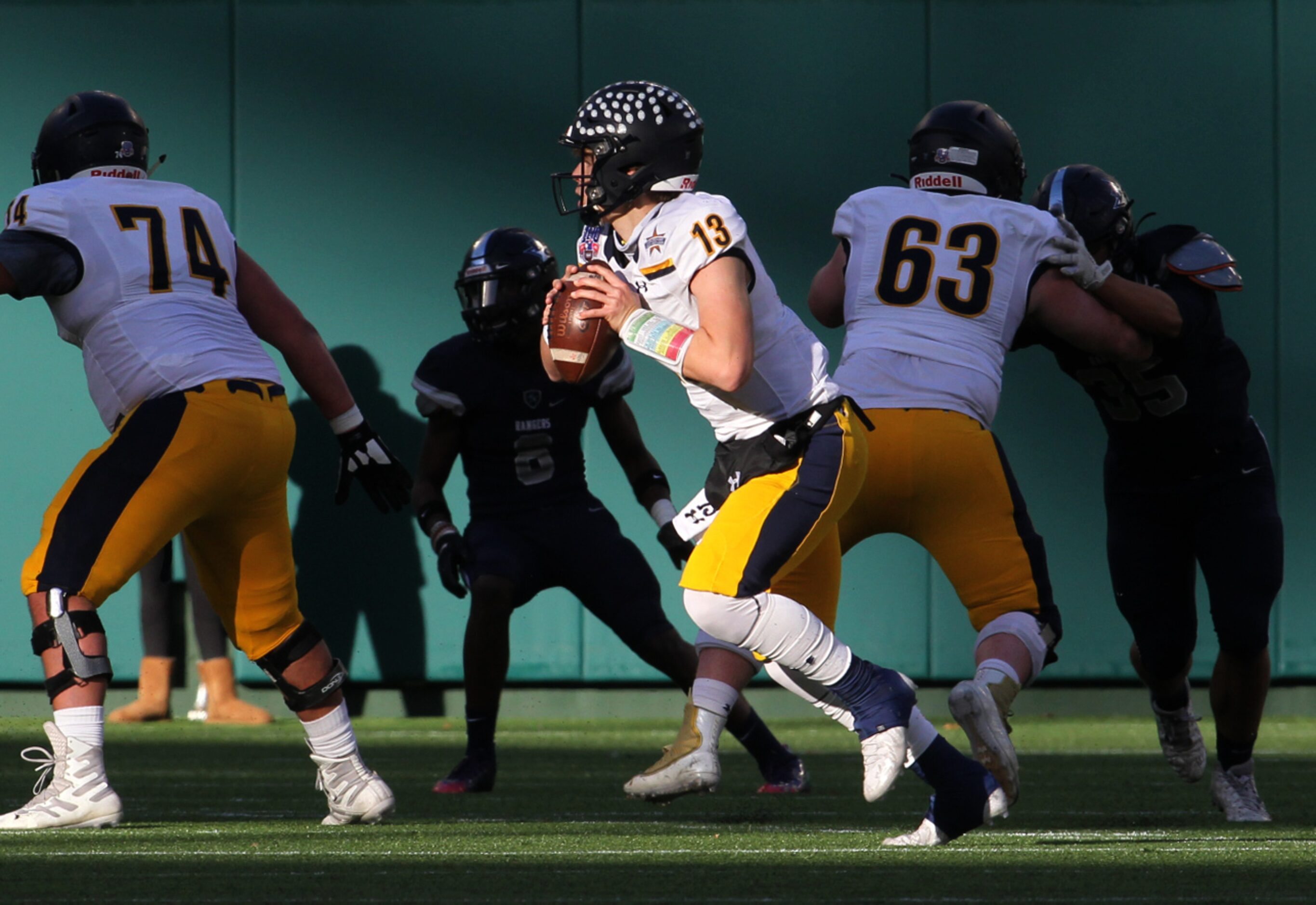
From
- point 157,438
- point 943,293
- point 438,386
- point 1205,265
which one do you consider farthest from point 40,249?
point 1205,265

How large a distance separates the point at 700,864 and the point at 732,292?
120cm

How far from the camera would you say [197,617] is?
791 cm

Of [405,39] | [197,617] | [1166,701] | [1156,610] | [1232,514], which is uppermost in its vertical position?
[405,39]

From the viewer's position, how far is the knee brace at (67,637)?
3955 mm

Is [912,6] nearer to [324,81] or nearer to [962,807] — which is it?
[324,81]

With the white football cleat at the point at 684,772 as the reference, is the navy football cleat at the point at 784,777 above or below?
below

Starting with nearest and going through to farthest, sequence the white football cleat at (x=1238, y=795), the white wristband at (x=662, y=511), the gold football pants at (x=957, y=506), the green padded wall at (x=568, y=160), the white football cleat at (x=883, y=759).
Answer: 1. the white football cleat at (x=883, y=759)
2. the gold football pants at (x=957, y=506)
3. the white football cleat at (x=1238, y=795)
4. the white wristband at (x=662, y=511)
5. the green padded wall at (x=568, y=160)

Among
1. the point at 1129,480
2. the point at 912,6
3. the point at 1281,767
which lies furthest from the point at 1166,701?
the point at 912,6

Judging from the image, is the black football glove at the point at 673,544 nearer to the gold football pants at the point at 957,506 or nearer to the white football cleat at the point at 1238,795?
the gold football pants at the point at 957,506

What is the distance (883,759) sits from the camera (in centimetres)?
348

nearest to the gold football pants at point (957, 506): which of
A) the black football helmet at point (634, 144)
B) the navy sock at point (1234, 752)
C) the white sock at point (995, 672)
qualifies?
the white sock at point (995, 672)

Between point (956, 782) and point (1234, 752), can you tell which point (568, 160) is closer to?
point (1234, 752)

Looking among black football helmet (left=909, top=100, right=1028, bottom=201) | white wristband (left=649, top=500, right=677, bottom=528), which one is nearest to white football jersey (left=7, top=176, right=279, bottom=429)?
white wristband (left=649, top=500, right=677, bottom=528)

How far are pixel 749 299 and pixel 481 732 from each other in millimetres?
2189
